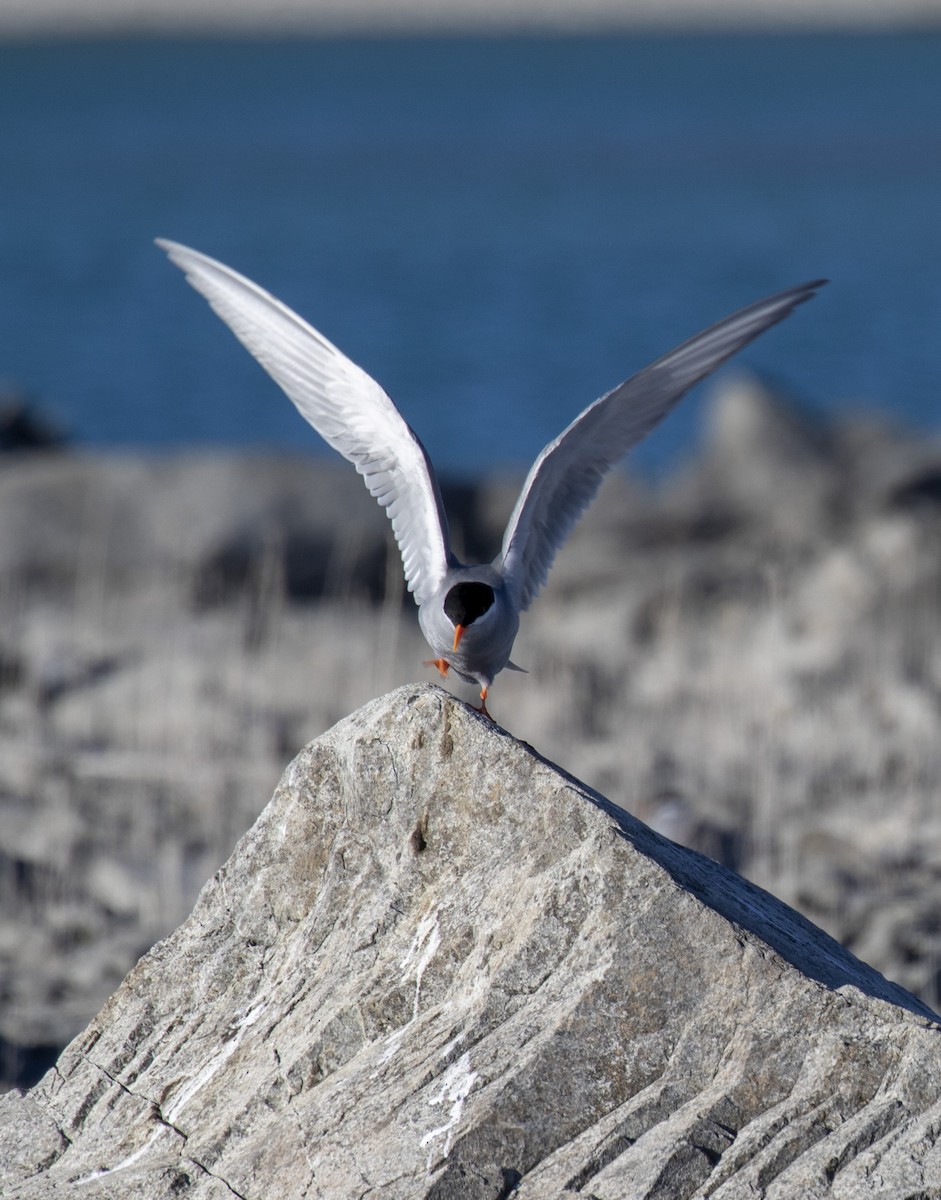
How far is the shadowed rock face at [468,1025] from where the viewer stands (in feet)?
10.8

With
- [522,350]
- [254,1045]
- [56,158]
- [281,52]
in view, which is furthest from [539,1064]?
[281,52]

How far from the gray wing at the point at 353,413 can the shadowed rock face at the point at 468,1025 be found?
1.14 metres

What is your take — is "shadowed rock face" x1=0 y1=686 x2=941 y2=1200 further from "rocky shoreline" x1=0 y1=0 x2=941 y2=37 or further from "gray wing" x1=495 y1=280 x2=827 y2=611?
"rocky shoreline" x1=0 y1=0 x2=941 y2=37

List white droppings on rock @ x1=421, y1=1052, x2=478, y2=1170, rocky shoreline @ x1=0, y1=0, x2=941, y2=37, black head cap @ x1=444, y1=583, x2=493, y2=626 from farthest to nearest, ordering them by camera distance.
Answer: rocky shoreline @ x1=0, y1=0, x2=941, y2=37
black head cap @ x1=444, y1=583, x2=493, y2=626
white droppings on rock @ x1=421, y1=1052, x2=478, y2=1170

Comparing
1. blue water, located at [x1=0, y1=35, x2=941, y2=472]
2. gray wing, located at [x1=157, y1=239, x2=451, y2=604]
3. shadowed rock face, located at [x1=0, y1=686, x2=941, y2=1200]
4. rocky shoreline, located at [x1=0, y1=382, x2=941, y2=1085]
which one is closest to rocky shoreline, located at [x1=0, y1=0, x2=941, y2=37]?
blue water, located at [x1=0, y1=35, x2=941, y2=472]

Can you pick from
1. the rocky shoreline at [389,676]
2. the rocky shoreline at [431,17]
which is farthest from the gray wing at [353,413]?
the rocky shoreline at [431,17]

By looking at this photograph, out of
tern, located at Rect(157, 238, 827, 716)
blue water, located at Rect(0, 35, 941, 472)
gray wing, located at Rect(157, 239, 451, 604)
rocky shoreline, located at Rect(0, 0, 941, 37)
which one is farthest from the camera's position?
rocky shoreline, located at Rect(0, 0, 941, 37)

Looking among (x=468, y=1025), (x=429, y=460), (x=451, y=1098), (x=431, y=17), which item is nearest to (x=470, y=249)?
(x=429, y=460)

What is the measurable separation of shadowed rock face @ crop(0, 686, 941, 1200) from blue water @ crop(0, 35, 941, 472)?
1540cm

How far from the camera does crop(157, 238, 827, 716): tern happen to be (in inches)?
185

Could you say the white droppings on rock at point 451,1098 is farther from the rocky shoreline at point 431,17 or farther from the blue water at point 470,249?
the rocky shoreline at point 431,17

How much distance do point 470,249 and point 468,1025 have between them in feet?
106

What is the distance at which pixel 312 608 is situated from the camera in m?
10.7

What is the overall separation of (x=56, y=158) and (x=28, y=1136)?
5017cm
